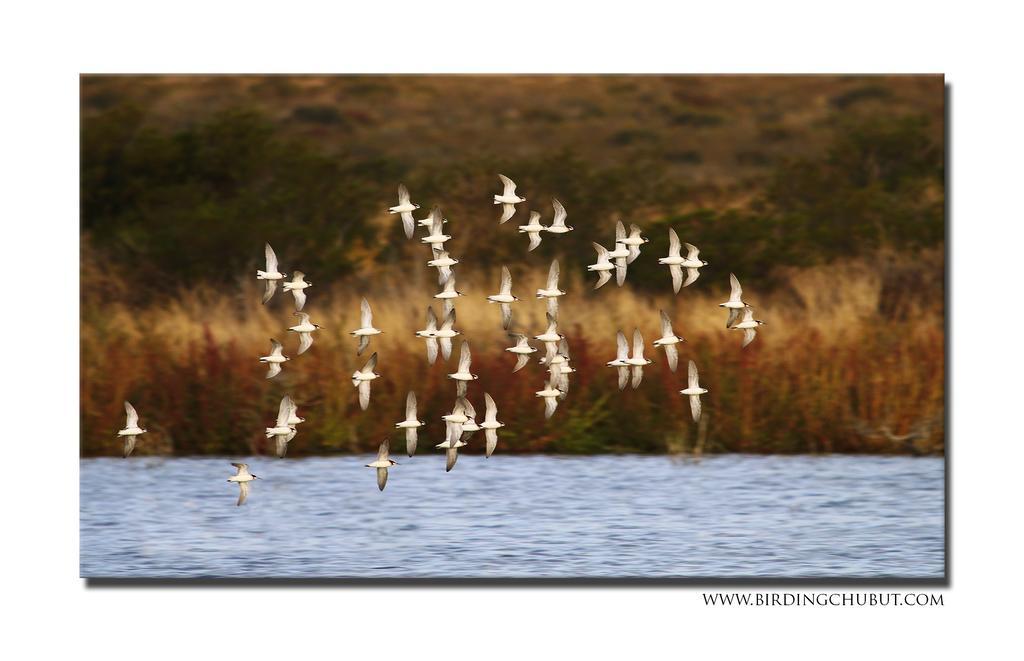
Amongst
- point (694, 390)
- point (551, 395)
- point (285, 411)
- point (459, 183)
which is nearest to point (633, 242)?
point (694, 390)

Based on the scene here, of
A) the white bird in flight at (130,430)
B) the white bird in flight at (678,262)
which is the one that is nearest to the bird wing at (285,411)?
the white bird in flight at (130,430)

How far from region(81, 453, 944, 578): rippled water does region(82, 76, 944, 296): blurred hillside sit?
3490 mm

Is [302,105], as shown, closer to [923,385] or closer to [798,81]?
[798,81]

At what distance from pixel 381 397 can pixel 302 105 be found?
8.99m

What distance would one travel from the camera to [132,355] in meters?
12.8

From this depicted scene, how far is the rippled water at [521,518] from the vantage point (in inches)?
410

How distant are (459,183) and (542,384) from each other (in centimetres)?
502

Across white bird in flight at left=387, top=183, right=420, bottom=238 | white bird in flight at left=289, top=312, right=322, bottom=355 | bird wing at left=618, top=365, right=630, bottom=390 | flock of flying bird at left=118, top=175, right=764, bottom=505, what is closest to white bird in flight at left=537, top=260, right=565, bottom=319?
flock of flying bird at left=118, top=175, right=764, bottom=505

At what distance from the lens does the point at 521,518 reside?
1134 centimetres

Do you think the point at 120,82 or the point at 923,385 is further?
the point at 120,82

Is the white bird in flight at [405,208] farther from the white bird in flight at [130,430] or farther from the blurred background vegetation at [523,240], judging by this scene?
the blurred background vegetation at [523,240]

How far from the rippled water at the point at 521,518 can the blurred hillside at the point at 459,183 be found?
3490 mm

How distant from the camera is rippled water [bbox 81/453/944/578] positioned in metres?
10.4
